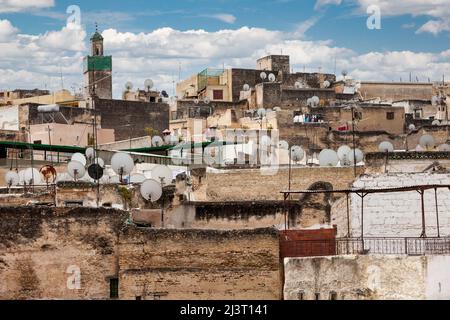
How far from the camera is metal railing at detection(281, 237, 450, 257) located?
2423cm

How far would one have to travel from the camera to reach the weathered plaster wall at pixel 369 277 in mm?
22016

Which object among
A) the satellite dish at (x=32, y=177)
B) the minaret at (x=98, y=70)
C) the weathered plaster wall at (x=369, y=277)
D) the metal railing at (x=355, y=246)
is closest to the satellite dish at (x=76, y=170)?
the satellite dish at (x=32, y=177)

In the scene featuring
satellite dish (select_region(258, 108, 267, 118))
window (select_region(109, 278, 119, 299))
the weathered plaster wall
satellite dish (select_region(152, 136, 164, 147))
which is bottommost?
window (select_region(109, 278, 119, 299))

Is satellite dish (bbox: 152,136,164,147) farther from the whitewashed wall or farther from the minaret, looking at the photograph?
the whitewashed wall

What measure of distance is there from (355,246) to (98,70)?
36.1 metres

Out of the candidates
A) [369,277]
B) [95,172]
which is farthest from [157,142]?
Answer: [369,277]

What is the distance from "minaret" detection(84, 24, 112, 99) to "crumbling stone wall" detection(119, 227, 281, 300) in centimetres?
3448

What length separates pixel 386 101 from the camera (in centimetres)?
5925

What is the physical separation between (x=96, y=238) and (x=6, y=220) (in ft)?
6.91

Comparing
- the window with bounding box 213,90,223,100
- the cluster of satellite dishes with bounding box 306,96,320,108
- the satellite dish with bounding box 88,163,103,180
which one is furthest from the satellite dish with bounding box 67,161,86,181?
the window with bounding box 213,90,223,100

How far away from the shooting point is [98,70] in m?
59.4

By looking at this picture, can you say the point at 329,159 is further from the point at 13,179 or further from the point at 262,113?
the point at 262,113
